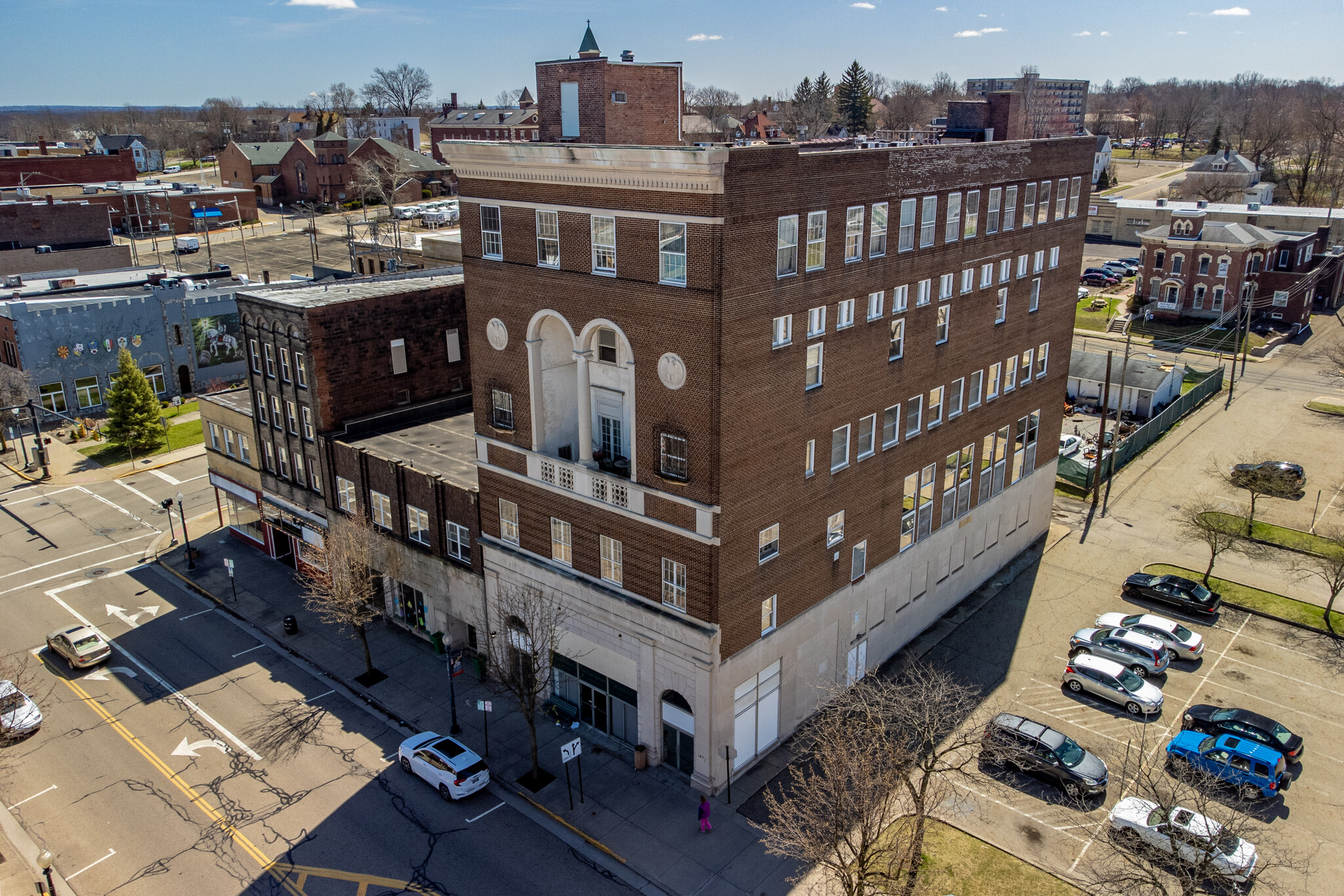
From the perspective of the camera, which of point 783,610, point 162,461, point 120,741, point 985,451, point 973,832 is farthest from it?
point 162,461

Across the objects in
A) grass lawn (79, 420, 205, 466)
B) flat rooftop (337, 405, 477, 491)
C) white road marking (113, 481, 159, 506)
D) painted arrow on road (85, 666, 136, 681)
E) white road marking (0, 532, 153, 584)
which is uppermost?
flat rooftop (337, 405, 477, 491)

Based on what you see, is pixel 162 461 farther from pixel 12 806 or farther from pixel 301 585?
pixel 12 806

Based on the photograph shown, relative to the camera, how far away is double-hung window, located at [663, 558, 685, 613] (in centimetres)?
3002

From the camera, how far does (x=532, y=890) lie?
27.2 meters

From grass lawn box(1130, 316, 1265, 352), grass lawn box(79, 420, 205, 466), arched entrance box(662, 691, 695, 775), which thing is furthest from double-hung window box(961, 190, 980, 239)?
grass lawn box(1130, 316, 1265, 352)

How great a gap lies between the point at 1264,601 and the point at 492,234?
39.0 m

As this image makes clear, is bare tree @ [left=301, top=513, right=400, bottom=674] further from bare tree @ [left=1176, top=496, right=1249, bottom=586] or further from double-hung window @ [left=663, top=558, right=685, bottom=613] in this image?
bare tree @ [left=1176, top=496, right=1249, bottom=586]

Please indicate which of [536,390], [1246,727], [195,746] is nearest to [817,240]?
[536,390]

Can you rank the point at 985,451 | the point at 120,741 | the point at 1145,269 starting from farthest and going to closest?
1. the point at 1145,269
2. the point at 985,451
3. the point at 120,741

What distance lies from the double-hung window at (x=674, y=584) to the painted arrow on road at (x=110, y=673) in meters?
24.4

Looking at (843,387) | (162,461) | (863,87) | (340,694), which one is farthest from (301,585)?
(863,87)

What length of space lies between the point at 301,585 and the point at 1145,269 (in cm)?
8838

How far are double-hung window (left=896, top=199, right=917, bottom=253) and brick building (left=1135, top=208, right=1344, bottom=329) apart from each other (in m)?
68.9

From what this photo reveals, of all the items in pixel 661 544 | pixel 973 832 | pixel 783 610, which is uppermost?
pixel 661 544
